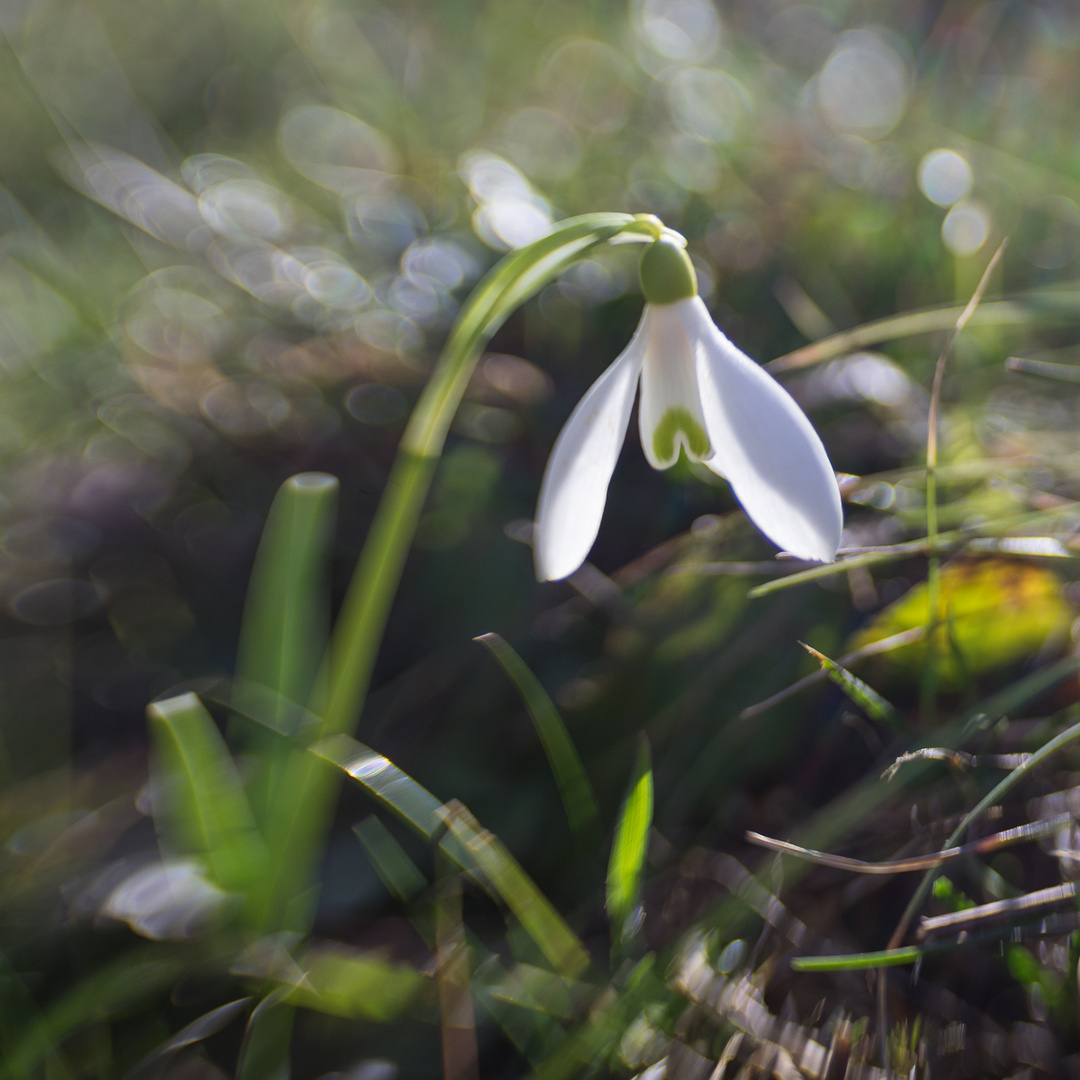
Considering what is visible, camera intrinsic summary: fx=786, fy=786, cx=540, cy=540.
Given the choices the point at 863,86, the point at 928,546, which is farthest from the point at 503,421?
the point at 863,86

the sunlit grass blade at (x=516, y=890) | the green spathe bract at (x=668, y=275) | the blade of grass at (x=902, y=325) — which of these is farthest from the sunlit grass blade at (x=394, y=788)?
the blade of grass at (x=902, y=325)

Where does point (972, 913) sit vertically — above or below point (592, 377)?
below

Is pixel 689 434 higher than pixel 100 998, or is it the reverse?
pixel 689 434

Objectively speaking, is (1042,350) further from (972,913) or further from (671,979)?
(671,979)

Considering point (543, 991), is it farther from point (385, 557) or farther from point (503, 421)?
point (503, 421)

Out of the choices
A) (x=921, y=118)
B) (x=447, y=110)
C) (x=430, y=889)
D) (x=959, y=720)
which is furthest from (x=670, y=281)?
(x=447, y=110)

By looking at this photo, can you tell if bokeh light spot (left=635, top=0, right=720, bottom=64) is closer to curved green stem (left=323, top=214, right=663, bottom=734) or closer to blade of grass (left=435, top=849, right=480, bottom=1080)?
curved green stem (left=323, top=214, right=663, bottom=734)
